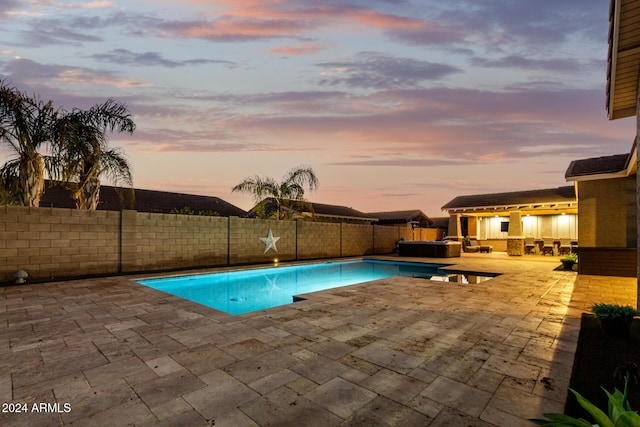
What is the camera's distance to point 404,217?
30312 mm

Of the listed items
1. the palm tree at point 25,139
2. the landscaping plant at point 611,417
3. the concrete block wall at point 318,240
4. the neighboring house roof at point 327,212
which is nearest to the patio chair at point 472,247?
the concrete block wall at point 318,240

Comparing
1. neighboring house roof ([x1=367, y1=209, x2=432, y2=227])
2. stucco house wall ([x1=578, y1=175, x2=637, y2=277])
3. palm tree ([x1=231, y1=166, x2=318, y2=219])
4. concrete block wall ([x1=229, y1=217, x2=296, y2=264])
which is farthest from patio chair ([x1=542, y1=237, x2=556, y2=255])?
concrete block wall ([x1=229, y1=217, x2=296, y2=264])

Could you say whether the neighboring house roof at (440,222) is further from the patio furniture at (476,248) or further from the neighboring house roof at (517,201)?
the patio furniture at (476,248)

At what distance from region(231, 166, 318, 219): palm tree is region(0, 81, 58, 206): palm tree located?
7.23 metres

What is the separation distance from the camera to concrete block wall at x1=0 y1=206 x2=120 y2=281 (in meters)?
7.44

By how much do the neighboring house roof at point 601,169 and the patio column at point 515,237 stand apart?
6.76m


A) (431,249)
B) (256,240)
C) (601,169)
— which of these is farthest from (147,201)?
(601,169)

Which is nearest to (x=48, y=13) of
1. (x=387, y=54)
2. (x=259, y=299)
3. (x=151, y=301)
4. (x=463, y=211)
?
(x=151, y=301)

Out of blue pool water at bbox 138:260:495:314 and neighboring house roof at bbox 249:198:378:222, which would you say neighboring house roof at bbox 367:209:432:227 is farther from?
blue pool water at bbox 138:260:495:314

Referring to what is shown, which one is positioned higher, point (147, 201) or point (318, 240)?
point (147, 201)

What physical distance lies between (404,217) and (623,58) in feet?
85.4

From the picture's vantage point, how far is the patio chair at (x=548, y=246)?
18.0 metres

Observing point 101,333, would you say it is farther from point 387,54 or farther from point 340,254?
point 340,254

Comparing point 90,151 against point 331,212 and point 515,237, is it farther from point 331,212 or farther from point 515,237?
point 515,237
